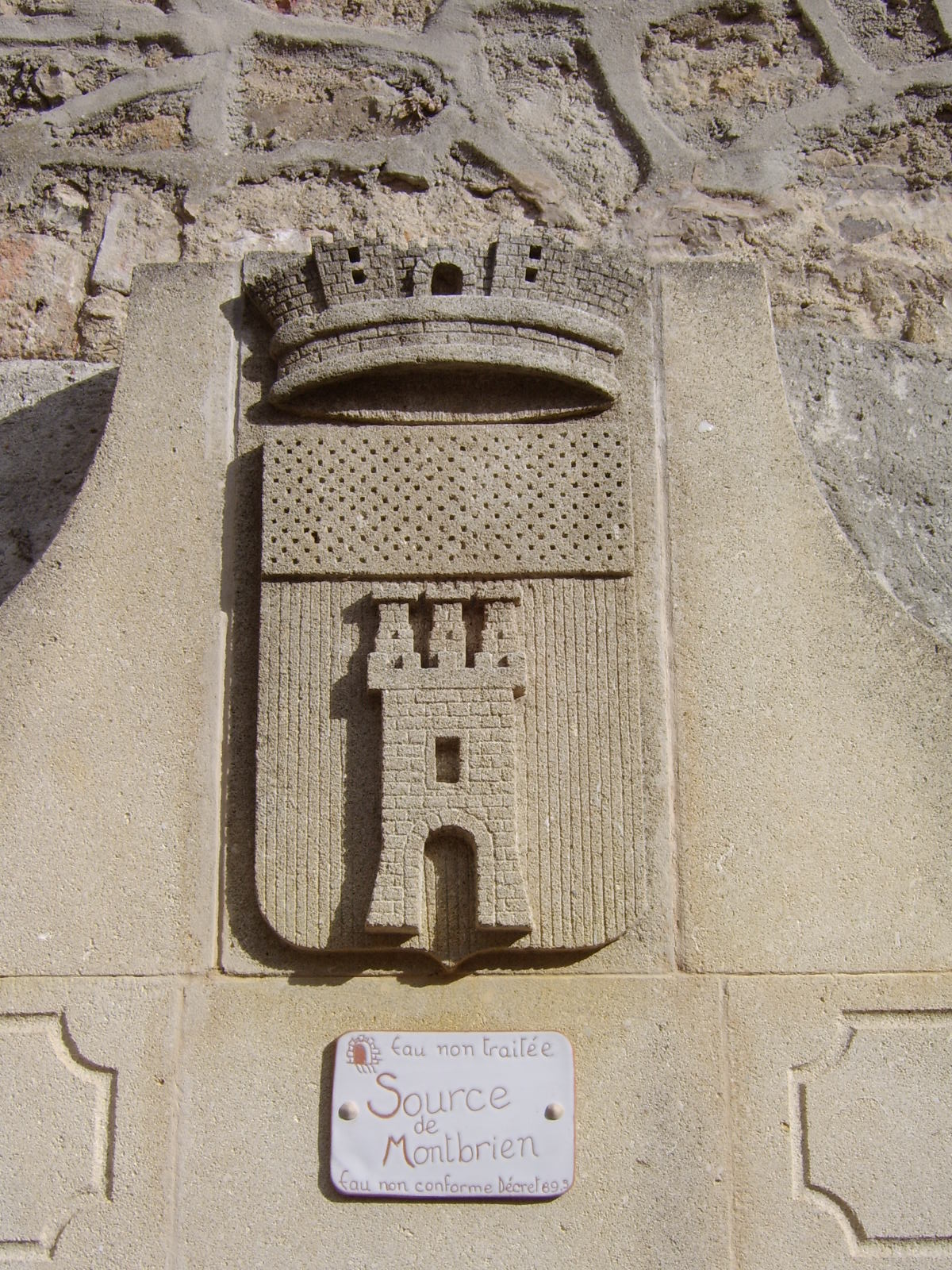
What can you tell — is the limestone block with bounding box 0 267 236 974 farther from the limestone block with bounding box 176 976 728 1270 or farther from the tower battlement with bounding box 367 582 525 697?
the tower battlement with bounding box 367 582 525 697

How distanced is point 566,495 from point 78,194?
175 centimetres

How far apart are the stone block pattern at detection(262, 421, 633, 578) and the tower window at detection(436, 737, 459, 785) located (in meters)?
0.34

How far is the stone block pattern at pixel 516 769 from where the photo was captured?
240 cm

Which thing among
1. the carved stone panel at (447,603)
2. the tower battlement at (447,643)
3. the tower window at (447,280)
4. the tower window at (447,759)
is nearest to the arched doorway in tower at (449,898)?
the carved stone panel at (447,603)

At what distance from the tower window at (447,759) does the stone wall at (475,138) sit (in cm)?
150

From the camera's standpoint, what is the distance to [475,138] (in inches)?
135

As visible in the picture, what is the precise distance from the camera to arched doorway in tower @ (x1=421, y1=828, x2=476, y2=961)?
239 centimetres

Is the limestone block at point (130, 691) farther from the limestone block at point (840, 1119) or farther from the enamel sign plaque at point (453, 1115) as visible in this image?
the limestone block at point (840, 1119)

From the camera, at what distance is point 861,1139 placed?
7.69 feet

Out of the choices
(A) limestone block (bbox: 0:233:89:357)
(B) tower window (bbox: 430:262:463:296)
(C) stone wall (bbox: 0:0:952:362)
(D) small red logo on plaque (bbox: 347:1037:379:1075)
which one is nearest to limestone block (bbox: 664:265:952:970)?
(B) tower window (bbox: 430:262:463:296)

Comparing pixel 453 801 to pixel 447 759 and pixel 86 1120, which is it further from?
pixel 86 1120

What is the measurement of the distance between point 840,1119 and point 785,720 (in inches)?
29.4

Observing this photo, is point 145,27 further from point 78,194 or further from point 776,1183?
point 776,1183

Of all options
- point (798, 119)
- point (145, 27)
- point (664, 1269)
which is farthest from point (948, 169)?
point (664, 1269)
